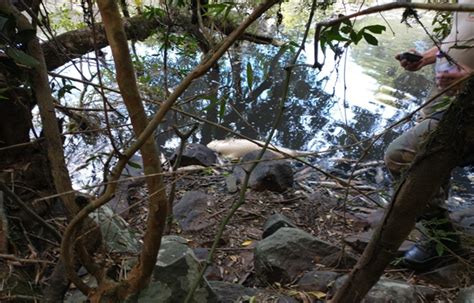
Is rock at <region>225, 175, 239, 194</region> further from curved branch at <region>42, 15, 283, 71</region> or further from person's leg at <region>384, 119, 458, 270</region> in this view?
person's leg at <region>384, 119, 458, 270</region>

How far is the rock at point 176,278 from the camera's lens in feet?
5.61

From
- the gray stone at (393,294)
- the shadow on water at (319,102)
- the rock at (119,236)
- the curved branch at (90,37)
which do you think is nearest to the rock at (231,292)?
the rock at (119,236)

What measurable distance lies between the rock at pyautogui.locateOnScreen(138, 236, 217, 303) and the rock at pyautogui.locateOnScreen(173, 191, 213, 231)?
5.12ft

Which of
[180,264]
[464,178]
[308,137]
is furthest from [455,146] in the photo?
[308,137]

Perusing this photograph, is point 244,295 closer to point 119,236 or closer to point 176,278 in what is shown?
point 176,278

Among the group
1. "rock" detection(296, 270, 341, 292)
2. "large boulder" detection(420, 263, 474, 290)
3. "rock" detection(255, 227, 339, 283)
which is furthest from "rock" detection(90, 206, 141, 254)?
"large boulder" detection(420, 263, 474, 290)

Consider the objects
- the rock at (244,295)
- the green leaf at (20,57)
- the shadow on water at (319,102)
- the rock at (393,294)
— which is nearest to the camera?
the green leaf at (20,57)

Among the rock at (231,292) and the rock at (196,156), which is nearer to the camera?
the rock at (231,292)

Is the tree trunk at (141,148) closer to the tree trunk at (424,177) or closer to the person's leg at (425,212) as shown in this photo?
the tree trunk at (424,177)

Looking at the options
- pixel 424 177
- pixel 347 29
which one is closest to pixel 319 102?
pixel 424 177

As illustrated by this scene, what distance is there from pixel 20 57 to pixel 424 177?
1345 millimetres

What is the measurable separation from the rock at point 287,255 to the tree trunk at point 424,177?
40.1 inches

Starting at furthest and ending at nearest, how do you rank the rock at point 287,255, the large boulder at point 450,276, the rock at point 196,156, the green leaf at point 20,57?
the rock at point 196,156, the rock at point 287,255, the large boulder at point 450,276, the green leaf at point 20,57

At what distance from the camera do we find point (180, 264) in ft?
6.14
